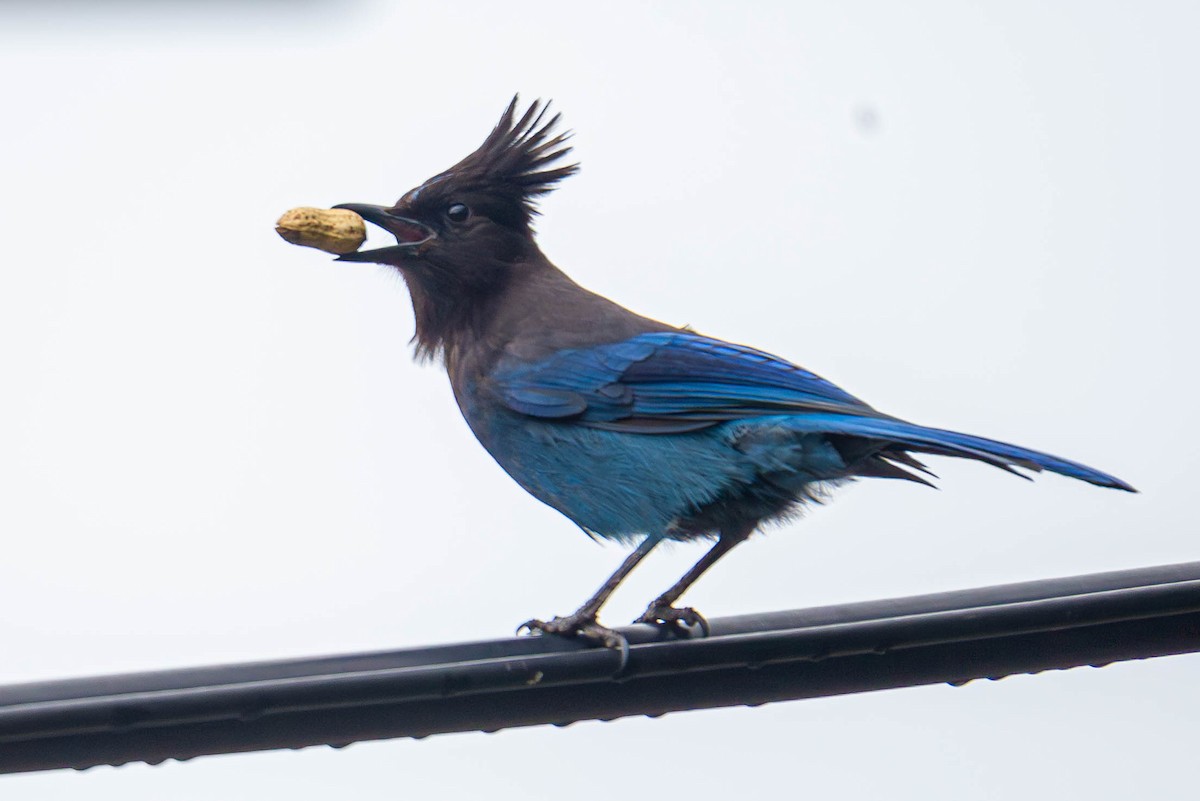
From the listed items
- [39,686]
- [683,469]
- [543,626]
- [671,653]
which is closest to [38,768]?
[39,686]

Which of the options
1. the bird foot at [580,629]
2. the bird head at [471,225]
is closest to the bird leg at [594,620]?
the bird foot at [580,629]

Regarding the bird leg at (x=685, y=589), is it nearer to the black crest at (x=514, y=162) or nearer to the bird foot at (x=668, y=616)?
the bird foot at (x=668, y=616)

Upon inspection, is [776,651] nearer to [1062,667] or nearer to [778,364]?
[1062,667]

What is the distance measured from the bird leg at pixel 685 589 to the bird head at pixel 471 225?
0.96m

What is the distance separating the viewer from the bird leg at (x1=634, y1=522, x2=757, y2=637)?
3877 mm

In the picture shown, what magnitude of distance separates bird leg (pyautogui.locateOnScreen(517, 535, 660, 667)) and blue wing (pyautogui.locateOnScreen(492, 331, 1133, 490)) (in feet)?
1.04

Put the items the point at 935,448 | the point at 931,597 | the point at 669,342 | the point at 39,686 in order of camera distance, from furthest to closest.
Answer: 1. the point at 669,342
2. the point at 935,448
3. the point at 931,597
4. the point at 39,686

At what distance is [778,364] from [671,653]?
1.40 m

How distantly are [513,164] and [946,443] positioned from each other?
178 centimetres

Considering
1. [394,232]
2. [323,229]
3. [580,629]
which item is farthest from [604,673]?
[394,232]

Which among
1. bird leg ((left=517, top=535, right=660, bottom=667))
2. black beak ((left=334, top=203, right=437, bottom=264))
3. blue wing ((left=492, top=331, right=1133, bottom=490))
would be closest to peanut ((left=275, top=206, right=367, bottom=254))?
black beak ((left=334, top=203, right=437, bottom=264))

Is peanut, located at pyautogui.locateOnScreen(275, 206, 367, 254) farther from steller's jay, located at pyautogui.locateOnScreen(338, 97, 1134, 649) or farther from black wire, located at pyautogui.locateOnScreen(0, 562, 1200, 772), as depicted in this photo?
black wire, located at pyautogui.locateOnScreen(0, 562, 1200, 772)

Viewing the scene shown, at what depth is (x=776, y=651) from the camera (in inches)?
115

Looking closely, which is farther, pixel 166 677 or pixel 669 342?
pixel 669 342
